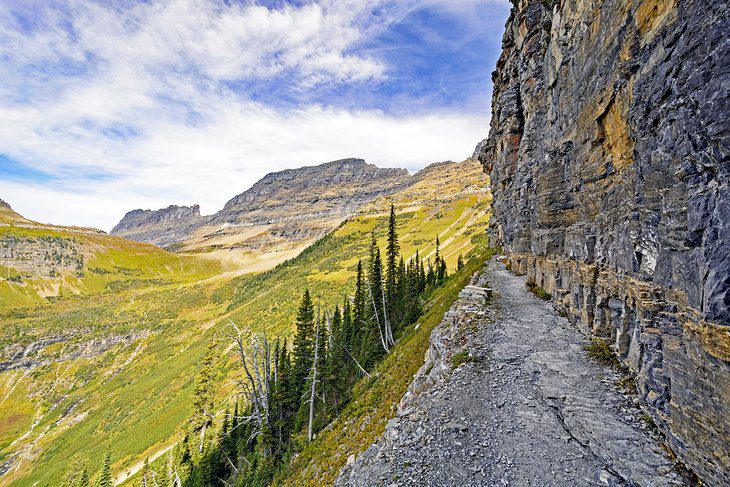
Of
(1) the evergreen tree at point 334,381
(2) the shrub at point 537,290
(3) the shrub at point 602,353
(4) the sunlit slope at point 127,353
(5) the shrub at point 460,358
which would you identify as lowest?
(4) the sunlit slope at point 127,353

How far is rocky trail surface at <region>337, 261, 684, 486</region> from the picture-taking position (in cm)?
750

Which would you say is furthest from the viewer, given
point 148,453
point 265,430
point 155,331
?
point 155,331

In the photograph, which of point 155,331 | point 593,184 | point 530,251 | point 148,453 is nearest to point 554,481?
point 593,184

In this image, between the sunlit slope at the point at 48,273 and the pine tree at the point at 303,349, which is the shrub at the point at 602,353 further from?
the sunlit slope at the point at 48,273

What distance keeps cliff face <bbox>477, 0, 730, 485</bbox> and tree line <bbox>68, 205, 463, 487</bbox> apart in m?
20.4

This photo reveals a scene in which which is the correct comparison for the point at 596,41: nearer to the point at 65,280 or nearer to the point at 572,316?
the point at 572,316

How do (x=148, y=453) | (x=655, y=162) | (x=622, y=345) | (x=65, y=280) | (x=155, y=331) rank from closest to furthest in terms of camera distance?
(x=655, y=162) < (x=622, y=345) < (x=148, y=453) < (x=155, y=331) < (x=65, y=280)

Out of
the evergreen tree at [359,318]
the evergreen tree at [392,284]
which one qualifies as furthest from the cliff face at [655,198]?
the evergreen tree at [359,318]

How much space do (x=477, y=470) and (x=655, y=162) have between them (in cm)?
955

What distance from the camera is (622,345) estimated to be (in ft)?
35.5

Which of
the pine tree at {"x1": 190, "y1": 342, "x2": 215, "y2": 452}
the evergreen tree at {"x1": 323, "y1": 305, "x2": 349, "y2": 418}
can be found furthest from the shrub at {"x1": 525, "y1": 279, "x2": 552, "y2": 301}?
the pine tree at {"x1": 190, "y1": 342, "x2": 215, "y2": 452}

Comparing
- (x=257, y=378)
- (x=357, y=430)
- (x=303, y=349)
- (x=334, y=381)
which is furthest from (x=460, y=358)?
(x=303, y=349)

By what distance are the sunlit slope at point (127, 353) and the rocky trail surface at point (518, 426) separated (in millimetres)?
30441

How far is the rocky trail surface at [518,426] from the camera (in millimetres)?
7504
